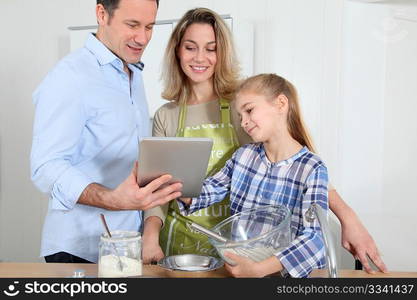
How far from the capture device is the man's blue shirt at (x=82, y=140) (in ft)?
4.51

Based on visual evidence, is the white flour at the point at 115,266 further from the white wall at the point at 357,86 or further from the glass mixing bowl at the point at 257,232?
the white wall at the point at 357,86

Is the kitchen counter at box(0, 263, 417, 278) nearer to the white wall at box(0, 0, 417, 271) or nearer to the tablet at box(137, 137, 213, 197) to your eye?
the tablet at box(137, 137, 213, 197)

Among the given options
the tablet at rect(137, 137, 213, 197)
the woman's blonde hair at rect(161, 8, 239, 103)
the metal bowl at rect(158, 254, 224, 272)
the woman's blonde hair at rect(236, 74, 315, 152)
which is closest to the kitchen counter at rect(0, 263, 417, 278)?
the metal bowl at rect(158, 254, 224, 272)

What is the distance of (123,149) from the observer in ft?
5.04

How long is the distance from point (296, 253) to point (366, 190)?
174 centimetres

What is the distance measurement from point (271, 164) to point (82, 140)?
1.85ft

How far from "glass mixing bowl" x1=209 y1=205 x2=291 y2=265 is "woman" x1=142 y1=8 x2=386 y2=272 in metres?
0.31

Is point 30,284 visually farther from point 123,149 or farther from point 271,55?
point 271,55

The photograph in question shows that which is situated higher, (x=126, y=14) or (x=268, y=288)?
(x=126, y=14)

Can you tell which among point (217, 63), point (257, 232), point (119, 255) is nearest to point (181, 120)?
point (217, 63)

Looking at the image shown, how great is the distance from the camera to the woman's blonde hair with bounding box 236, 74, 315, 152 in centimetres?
147

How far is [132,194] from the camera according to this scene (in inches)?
49.7

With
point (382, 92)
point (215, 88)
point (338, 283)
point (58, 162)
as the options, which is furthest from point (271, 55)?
point (338, 283)

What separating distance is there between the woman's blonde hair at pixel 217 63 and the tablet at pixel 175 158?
42cm
